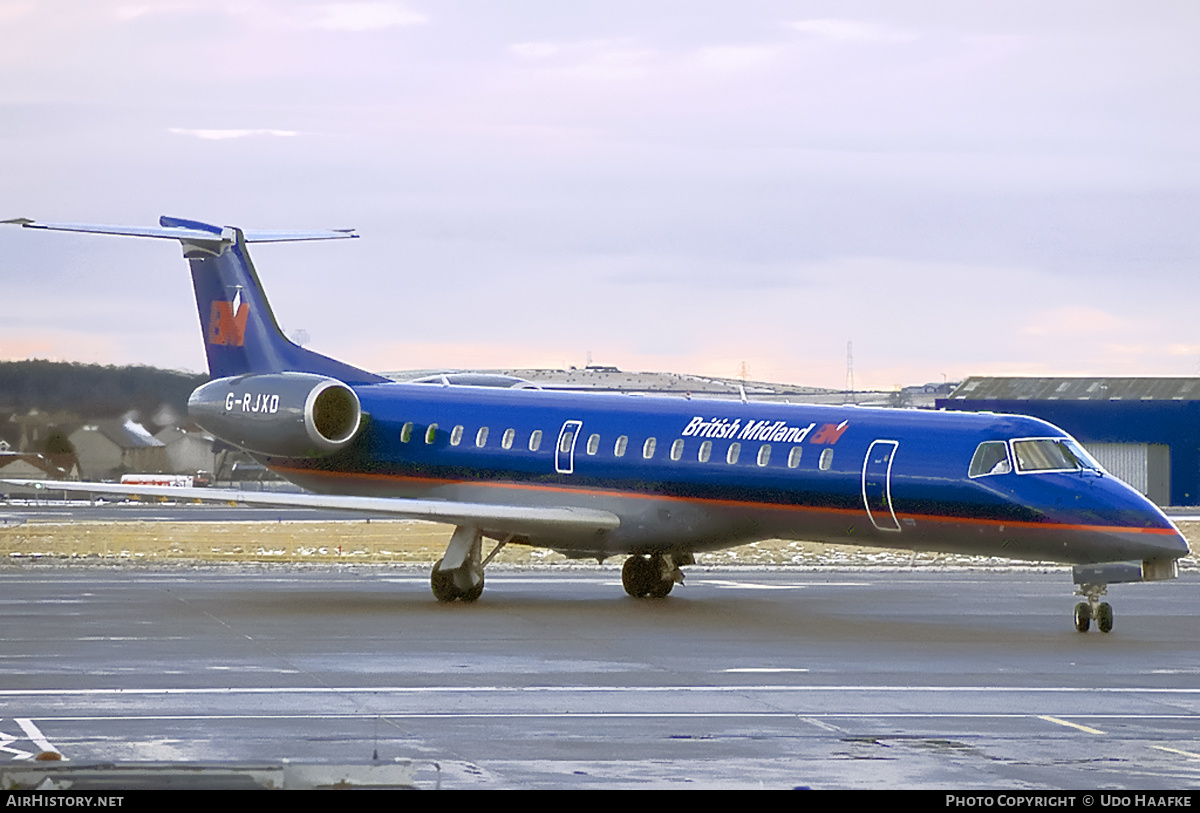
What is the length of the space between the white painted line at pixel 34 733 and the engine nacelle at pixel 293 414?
16.2 meters

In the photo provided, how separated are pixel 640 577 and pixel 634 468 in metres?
2.25

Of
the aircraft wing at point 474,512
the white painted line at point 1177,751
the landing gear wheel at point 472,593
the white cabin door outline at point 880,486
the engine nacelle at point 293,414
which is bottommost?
the landing gear wheel at point 472,593

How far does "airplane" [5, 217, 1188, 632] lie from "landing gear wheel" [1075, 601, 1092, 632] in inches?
1.0

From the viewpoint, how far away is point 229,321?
33.3m

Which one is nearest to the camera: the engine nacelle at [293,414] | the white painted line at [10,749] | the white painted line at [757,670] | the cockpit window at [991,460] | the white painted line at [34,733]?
the white painted line at [10,749]

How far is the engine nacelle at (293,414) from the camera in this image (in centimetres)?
3014

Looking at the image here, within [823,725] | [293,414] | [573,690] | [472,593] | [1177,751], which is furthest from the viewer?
[293,414]

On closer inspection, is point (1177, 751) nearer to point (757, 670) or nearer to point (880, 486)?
point (757, 670)

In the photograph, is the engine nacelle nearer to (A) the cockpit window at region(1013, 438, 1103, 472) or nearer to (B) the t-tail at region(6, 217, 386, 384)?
(B) the t-tail at region(6, 217, 386, 384)

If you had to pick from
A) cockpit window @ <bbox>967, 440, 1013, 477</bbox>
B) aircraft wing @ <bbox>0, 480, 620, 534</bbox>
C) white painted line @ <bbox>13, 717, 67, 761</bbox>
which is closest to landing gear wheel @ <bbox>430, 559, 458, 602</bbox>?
aircraft wing @ <bbox>0, 480, 620, 534</bbox>

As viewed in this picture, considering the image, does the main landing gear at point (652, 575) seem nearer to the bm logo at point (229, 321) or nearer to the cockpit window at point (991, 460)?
the cockpit window at point (991, 460)

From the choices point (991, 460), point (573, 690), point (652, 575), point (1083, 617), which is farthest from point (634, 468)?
point (573, 690)

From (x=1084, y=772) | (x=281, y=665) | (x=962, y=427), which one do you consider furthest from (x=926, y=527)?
(x=1084, y=772)

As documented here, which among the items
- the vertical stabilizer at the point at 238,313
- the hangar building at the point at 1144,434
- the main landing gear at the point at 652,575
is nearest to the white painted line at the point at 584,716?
the main landing gear at the point at 652,575
